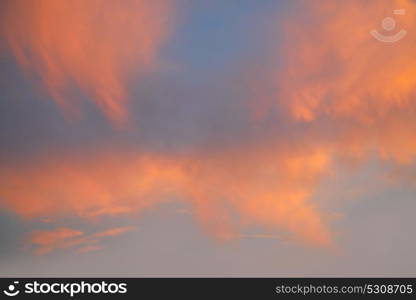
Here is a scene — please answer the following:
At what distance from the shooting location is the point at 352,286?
31.3ft

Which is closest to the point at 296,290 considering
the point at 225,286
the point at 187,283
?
the point at 225,286

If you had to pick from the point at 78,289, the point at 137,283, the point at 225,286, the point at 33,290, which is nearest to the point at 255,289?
the point at 225,286

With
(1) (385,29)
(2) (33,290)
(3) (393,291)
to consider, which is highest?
(1) (385,29)

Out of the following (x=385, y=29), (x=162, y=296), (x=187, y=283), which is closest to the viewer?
(x=162, y=296)

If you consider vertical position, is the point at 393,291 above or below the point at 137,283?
below

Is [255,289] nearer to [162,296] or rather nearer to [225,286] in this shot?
[225,286]

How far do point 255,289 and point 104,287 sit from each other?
8.14 feet

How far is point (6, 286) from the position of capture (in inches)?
371

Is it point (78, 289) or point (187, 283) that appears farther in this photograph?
point (187, 283)

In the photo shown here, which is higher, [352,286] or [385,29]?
[385,29]

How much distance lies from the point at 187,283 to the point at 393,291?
3.42 meters

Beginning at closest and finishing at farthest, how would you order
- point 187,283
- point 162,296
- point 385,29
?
1. point 162,296
2. point 187,283
3. point 385,29

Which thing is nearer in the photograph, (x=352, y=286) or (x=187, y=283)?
(x=352, y=286)

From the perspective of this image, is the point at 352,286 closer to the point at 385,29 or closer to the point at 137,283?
the point at 137,283
